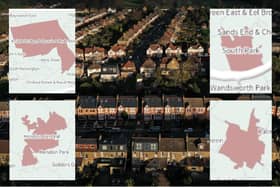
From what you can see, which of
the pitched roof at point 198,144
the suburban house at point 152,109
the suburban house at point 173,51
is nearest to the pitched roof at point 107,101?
the suburban house at point 152,109

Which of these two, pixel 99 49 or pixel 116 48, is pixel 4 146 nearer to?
pixel 99 49

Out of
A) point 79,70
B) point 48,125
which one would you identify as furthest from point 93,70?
point 48,125

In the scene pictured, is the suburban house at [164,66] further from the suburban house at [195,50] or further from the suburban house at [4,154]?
the suburban house at [4,154]

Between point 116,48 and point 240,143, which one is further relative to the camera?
point 116,48

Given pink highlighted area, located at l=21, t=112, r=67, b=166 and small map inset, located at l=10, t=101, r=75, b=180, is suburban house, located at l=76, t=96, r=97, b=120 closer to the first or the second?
small map inset, located at l=10, t=101, r=75, b=180

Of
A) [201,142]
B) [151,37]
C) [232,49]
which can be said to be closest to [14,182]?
[201,142]
